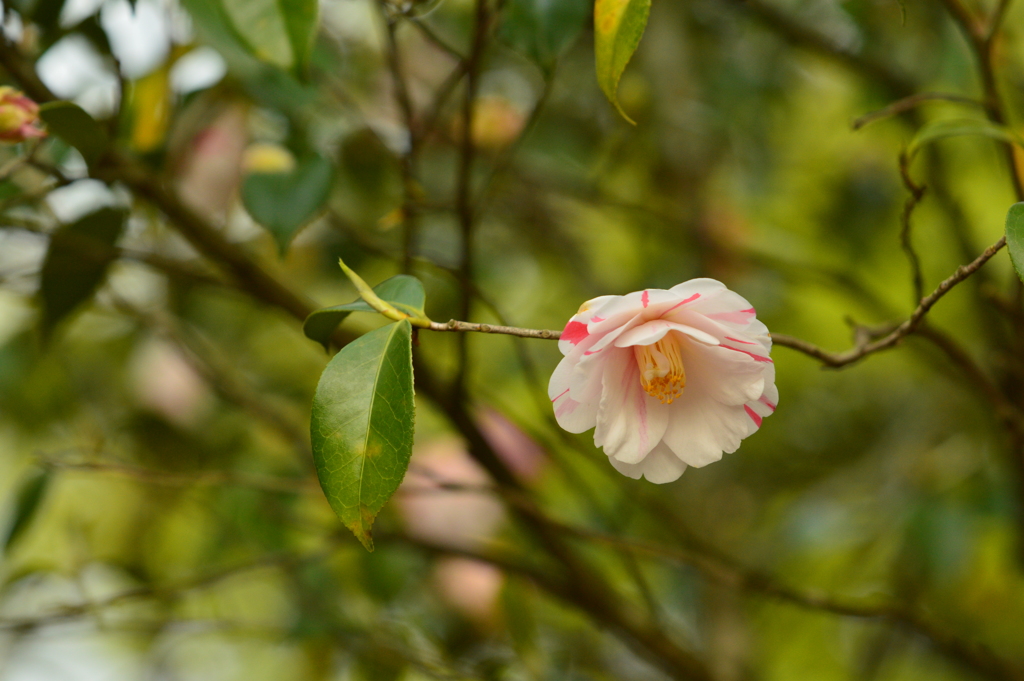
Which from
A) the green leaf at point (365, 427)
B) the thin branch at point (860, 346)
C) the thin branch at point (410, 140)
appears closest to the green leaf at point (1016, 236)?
the thin branch at point (860, 346)

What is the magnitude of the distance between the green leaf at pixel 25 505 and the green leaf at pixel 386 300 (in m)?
0.60

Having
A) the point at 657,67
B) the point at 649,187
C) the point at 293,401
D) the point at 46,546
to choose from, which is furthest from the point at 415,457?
the point at 46,546

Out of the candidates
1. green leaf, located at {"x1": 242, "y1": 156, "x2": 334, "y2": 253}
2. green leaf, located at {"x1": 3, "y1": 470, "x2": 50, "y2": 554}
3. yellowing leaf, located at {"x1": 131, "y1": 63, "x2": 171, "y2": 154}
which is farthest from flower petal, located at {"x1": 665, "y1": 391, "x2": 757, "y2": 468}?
green leaf, located at {"x1": 3, "y1": 470, "x2": 50, "y2": 554}

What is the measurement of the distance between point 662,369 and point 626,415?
44 mm

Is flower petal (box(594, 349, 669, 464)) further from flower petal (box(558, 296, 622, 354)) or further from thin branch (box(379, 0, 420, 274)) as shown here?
thin branch (box(379, 0, 420, 274))

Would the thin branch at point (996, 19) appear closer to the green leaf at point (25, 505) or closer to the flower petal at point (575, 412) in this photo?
the flower petal at point (575, 412)

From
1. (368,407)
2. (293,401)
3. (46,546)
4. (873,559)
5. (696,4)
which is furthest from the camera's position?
(46,546)

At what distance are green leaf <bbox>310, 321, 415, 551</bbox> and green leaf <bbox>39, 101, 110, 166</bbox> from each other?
30 cm

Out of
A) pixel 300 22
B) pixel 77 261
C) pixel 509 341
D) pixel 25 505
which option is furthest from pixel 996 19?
pixel 25 505

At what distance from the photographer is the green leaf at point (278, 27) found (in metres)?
0.55

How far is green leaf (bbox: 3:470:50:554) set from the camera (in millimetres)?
871

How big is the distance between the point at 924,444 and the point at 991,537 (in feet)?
0.71

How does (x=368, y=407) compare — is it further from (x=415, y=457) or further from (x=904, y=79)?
(x=904, y=79)

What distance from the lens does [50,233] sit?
680mm
